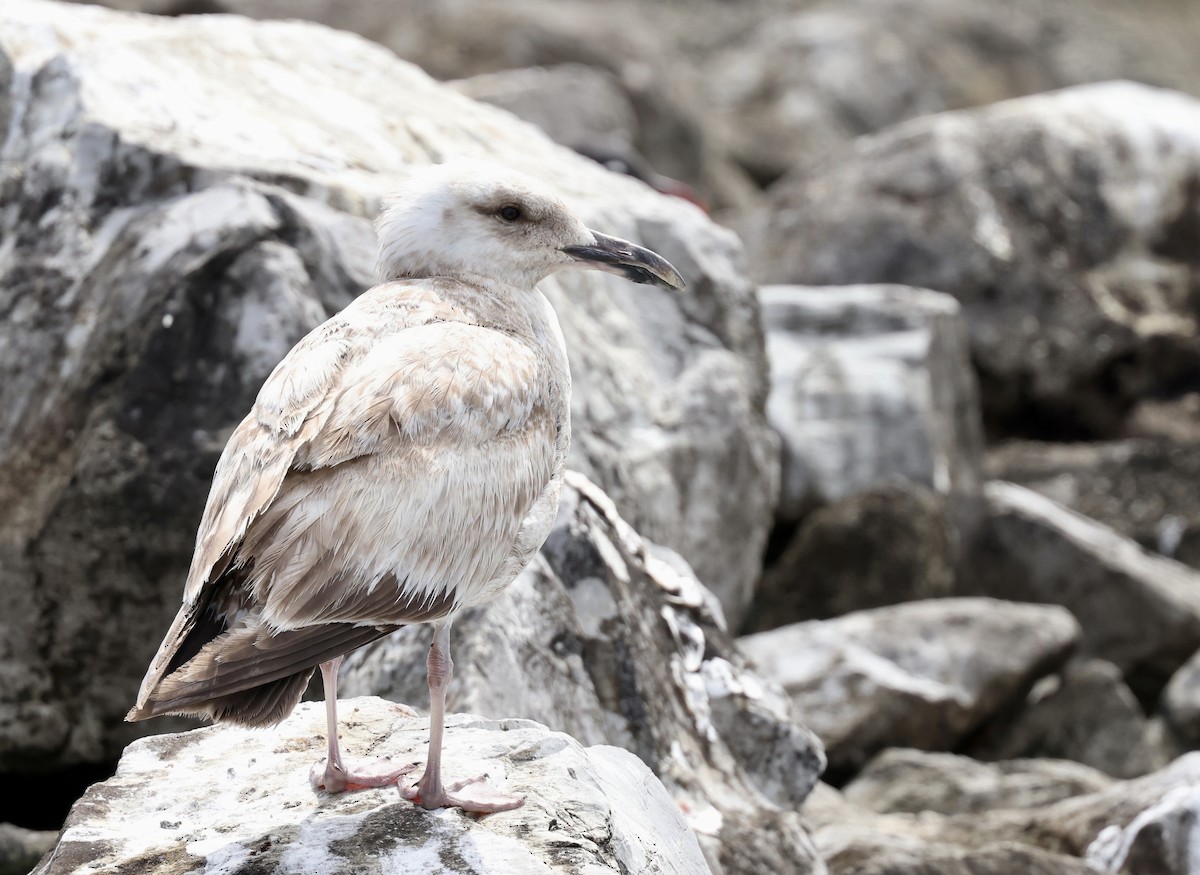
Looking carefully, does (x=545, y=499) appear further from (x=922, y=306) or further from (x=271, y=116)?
(x=922, y=306)

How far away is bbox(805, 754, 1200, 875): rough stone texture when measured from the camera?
5.63 m

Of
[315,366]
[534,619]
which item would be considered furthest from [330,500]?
[534,619]

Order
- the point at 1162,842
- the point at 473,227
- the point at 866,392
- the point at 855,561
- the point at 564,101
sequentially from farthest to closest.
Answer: the point at 564,101 < the point at 866,392 < the point at 855,561 < the point at 1162,842 < the point at 473,227

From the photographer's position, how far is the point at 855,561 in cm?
982

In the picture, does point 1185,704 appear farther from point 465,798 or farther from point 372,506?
point 372,506

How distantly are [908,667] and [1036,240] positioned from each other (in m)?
5.67

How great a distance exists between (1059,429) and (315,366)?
10363 mm

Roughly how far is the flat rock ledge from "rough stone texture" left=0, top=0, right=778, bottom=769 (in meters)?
1.34

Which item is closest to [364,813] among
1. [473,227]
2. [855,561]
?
[473,227]

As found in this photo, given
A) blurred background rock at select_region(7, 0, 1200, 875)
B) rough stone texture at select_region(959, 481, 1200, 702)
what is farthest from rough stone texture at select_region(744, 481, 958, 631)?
rough stone texture at select_region(959, 481, 1200, 702)

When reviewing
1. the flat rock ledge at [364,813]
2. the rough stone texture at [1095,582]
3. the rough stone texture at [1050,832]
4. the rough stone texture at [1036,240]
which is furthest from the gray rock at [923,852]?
the rough stone texture at [1036,240]

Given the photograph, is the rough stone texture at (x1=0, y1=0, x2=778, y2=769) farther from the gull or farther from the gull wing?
the gull wing

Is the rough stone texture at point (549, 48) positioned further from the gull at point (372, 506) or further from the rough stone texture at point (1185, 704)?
the gull at point (372, 506)

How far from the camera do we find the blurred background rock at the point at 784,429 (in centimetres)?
559
